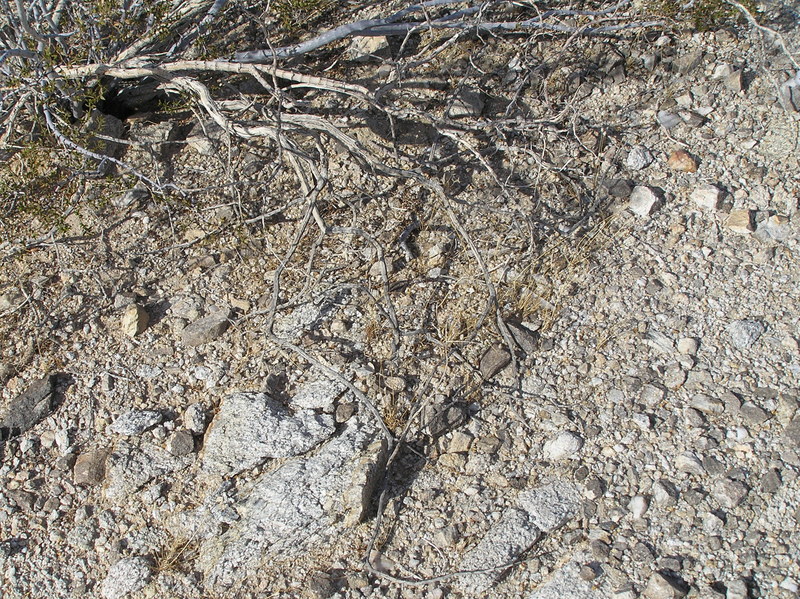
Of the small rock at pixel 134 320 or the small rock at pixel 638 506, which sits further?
the small rock at pixel 134 320

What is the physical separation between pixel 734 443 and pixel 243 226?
2050 mm

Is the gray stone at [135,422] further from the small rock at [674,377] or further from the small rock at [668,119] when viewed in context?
the small rock at [668,119]

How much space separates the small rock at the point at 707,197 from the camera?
2939mm

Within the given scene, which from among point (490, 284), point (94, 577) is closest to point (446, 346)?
point (490, 284)

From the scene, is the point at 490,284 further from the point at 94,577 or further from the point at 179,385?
the point at 94,577

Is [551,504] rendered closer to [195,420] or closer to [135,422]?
[195,420]

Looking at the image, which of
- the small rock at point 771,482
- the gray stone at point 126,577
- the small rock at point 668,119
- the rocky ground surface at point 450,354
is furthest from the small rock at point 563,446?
the small rock at point 668,119

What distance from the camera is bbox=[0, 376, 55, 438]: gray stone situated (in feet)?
8.59

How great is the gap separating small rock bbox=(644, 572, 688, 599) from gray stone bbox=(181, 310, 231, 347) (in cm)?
176

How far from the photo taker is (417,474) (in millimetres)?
2502

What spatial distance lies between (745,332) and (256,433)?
5.92 feet

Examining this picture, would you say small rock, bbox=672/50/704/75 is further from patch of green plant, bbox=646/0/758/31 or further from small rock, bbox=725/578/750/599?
small rock, bbox=725/578/750/599

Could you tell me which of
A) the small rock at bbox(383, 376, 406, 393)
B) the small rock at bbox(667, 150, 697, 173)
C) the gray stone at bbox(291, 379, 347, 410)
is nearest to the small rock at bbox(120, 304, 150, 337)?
the gray stone at bbox(291, 379, 347, 410)

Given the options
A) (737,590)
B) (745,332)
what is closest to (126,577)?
(737,590)
